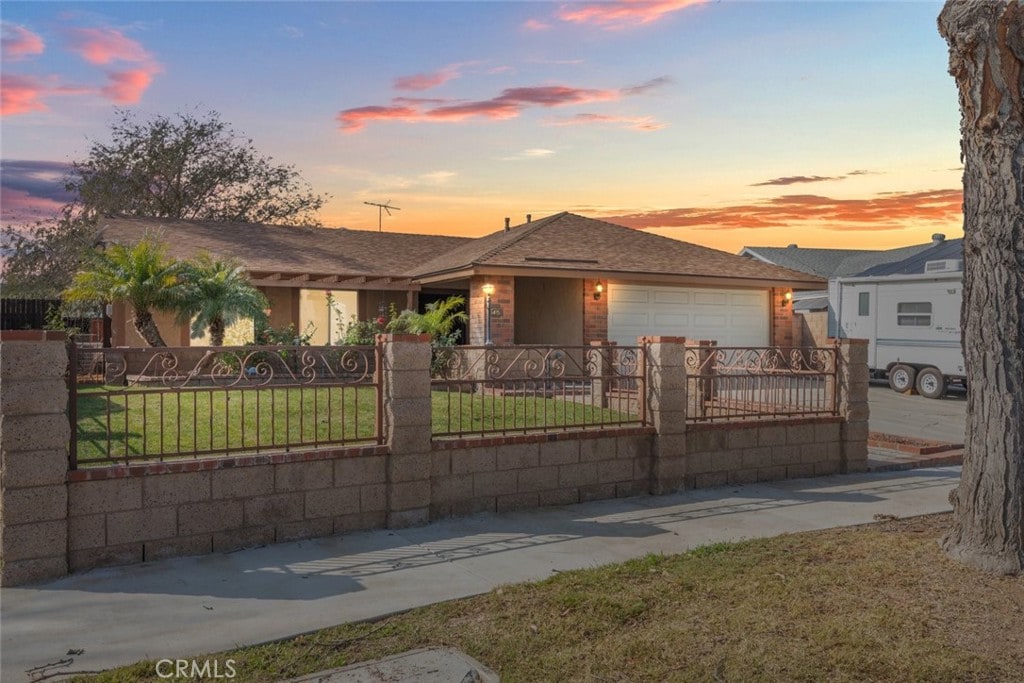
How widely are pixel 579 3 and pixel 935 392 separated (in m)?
14.1

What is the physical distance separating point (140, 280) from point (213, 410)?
285 inches

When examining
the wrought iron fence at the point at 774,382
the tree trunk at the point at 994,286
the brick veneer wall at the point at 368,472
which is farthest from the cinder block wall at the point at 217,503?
the tree trunk at the point at 994,286

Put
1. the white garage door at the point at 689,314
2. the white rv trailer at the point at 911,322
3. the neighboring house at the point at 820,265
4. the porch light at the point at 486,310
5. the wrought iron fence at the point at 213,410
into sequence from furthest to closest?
the neighboring house at the point at 820,265 → the white garage door at the point at 689,314 → the white rv trailer at the point at 911,322 → the porch light at the point at 486,310 → the wrought iron fence at the point at 213,410

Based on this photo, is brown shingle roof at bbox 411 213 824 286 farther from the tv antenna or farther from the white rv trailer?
the tv antenna

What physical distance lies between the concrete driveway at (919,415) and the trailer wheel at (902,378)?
19 centimetres

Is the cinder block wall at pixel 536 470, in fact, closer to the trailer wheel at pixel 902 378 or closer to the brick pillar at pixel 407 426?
the brick pillar at pixel 407 426

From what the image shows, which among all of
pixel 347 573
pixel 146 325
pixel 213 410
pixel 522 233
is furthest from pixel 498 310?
pixel 347 573

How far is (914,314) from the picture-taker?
63.7 ft

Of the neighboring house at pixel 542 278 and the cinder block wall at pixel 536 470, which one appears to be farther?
the neighboring house at pixel 542 278

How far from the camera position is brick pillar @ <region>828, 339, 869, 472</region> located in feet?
32.2

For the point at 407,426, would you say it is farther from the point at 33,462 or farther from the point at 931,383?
the point at 931,383

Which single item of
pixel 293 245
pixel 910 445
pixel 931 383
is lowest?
pixel 910 445

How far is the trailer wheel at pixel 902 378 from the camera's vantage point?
19.6 meters

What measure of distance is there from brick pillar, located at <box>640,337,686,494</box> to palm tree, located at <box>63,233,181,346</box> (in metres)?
11.1
